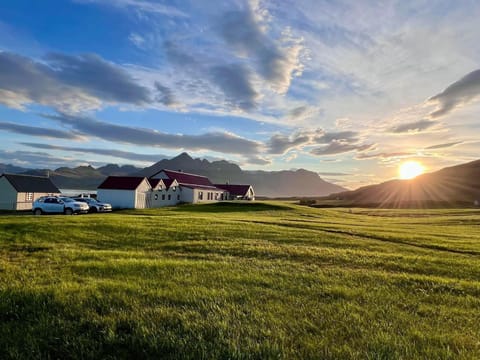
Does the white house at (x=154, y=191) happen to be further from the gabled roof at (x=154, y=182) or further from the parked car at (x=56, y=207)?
the parked car at (x=56, y=207)

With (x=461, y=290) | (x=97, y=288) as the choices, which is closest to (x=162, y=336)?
(x=97, y=288)

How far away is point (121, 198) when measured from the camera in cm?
4928

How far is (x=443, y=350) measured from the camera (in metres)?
4.21

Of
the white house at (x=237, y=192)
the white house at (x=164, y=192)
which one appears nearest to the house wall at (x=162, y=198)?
the white house at (x=164, y=192)

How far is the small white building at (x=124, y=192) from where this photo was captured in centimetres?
4902

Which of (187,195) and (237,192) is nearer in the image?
(187,195)

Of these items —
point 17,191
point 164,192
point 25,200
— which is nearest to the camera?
point 17,191

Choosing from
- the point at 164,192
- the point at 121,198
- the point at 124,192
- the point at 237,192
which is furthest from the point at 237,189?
the point at 121,198

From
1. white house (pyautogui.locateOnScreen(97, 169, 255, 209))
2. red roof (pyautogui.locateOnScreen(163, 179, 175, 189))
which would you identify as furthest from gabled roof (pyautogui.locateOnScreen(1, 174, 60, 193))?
red roof (pyautogui.locateOnScreen(163, 179, 175, 189))

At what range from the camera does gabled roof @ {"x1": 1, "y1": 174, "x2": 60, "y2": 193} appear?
162 ft

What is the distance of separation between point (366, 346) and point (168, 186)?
188 feet

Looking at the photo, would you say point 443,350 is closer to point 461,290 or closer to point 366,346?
point 366,346

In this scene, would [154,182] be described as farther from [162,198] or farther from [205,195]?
[205,195]

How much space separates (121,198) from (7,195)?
18.6m
